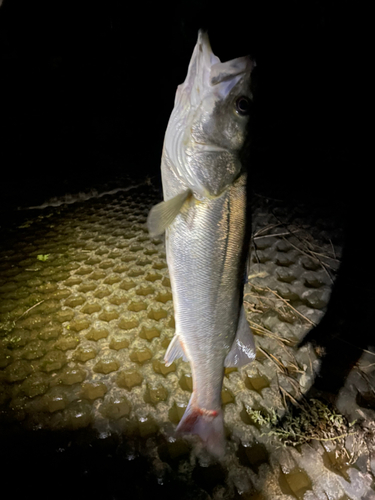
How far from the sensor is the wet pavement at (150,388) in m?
1.63

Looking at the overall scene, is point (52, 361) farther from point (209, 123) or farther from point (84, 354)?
point (209, 123)

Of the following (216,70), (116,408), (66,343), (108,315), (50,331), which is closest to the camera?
(216,70)

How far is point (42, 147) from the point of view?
796cm

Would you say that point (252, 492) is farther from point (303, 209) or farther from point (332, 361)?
point (303, 209)

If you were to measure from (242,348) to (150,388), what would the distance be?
977 mm

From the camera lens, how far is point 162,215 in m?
1.32

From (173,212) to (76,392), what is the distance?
5.87ft

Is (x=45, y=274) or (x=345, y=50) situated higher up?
(x=345, y=50)

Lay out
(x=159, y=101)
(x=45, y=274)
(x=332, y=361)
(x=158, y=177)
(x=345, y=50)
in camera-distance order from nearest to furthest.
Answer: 1. (x=332, y=361)
2. (x=45, y=274)
3. (x=158, y=177)
4. (x=345, y=50)
5. (x=159, y=101)

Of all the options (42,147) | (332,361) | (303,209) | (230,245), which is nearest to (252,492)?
(332,361)

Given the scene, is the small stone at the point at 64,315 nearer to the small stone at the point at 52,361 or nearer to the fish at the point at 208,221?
the small stone at the point at 52,361

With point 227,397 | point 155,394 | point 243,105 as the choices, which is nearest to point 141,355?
point 155,394

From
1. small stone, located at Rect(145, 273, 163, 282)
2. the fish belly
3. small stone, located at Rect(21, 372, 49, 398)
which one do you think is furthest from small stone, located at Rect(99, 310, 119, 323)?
the fish belly

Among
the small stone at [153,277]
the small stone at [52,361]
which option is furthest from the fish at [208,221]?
the small stone at [153,277]
